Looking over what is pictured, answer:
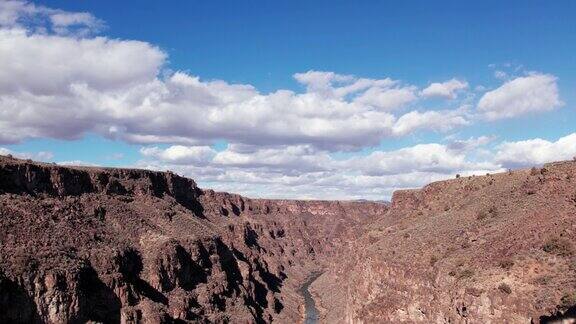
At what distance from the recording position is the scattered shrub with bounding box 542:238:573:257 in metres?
47.8

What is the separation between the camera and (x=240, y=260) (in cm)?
12838

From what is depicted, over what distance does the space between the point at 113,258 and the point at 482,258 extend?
169 feet

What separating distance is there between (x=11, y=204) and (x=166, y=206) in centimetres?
4659

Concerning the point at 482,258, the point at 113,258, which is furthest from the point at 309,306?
Result: the point at 482,258

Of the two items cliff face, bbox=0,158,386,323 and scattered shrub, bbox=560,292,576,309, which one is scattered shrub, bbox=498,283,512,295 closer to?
scattered shrub, bbox=560,292,576,309

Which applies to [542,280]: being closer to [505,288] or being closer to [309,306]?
[505,288]

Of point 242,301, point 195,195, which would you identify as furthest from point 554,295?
point 195,195

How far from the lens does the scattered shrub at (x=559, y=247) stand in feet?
157

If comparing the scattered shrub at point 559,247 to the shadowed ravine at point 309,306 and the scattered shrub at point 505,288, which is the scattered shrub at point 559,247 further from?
the shadowed ravine at point 309,306

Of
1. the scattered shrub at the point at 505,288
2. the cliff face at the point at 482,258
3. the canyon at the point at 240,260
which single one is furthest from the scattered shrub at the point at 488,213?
the scattered shrub at the point at 505,288

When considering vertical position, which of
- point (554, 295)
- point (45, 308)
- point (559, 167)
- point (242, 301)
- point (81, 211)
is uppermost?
point (559, 167)

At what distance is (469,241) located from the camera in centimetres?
6419

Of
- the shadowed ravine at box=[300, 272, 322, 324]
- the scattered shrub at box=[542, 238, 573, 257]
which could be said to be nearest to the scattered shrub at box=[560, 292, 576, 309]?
the scattered shrub at box=[542, 238, 573, 257]

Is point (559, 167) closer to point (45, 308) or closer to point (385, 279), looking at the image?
point (385, 279)
